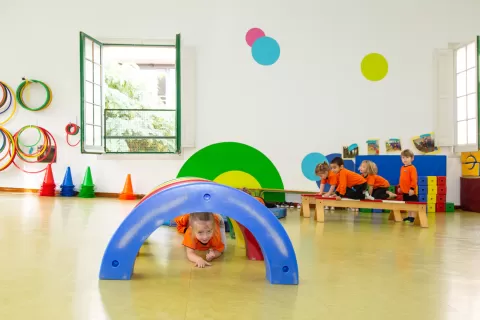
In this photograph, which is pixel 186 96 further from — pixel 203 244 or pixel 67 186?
pixel 203 244

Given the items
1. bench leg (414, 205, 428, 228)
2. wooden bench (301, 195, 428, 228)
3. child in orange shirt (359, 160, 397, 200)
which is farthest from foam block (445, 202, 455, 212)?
bench leg (414, 205, 428, 228)

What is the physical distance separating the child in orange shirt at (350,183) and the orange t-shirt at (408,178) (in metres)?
0.49

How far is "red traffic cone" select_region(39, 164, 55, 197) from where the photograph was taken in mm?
7273

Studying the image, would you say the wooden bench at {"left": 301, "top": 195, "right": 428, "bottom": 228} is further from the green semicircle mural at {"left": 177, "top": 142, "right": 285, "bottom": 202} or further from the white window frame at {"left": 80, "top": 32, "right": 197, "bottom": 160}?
the white window frame at {"left": 80, "top": 32, "right": 197, "bottom": 160}

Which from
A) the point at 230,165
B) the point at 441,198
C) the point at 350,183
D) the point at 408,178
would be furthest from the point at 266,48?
the point at 441,198

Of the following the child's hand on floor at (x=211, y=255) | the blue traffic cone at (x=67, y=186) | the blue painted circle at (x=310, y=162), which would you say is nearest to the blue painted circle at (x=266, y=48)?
the blue painted circle at (x=310, y=162)

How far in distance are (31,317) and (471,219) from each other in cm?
564

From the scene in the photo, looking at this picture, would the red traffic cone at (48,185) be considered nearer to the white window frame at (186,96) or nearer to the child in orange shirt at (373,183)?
the white window frame at (186,96)

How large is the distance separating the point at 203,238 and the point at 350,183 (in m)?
3.49

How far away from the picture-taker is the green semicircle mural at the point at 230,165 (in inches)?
202

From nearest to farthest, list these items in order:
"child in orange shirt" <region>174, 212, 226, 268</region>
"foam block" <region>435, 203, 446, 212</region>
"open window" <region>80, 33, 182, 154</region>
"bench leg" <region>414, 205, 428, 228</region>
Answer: "child in orange shirt" <region>174, 212, 226, 268</region>, "bench leg" <region>414, 205, 428, 228</region>, "foam block" <region>435, 203, 446, 212</region>, "open window" <region>80, 33, 182, 154</region>

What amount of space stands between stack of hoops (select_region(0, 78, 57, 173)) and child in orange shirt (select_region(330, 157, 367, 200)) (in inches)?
188

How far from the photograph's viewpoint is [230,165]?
5449 millimetres

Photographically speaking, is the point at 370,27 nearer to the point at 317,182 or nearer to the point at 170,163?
the point at 317,182
